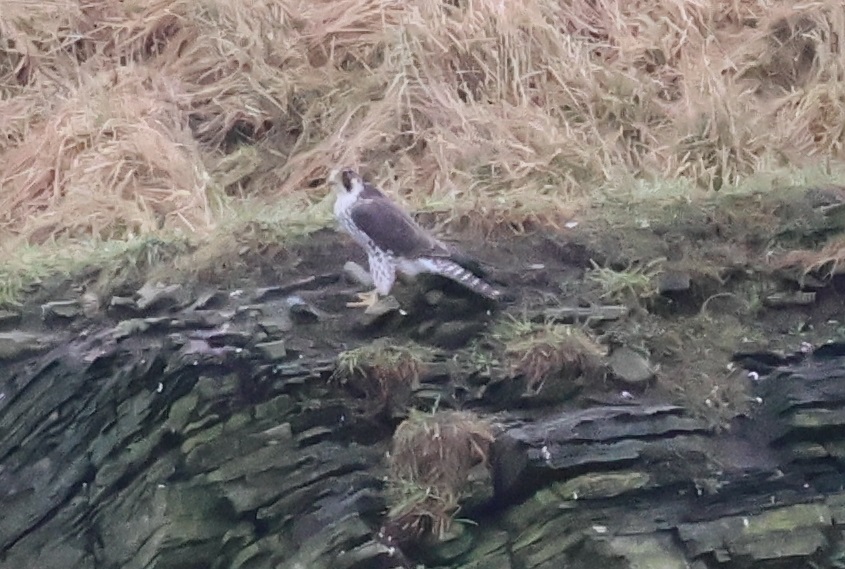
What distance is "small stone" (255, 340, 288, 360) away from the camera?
4410 millimetres

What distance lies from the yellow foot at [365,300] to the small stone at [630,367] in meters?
0.90

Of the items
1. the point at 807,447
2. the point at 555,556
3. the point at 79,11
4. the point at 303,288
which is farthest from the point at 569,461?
the point at 79,11

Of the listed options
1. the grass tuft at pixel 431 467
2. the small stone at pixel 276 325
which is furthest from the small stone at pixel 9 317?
the grass tuft at pixel 431 467

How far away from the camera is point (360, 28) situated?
804 cm

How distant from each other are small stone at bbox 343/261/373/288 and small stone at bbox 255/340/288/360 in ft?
1.94

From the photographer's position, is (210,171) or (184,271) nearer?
(184,271)

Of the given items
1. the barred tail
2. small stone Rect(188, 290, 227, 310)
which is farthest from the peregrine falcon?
small stone Rect(188, 290, 227, 310)

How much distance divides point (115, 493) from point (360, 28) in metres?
4.46

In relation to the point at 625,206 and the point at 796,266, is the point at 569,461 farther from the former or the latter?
the point at 625,206

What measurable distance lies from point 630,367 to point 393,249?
1.01m

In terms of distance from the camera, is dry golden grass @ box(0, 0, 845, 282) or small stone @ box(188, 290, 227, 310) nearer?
small stone @ box(188, 290, 227, 310)

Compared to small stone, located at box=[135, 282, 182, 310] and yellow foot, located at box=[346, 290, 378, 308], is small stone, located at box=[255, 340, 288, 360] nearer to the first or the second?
yellow foot, located at box=[346, 290, 378, 308]

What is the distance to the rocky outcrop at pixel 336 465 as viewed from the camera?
395 centimetres

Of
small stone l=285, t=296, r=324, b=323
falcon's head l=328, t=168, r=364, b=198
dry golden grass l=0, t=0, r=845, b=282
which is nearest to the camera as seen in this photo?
small stone l=285, t=296, r=324, b=323
